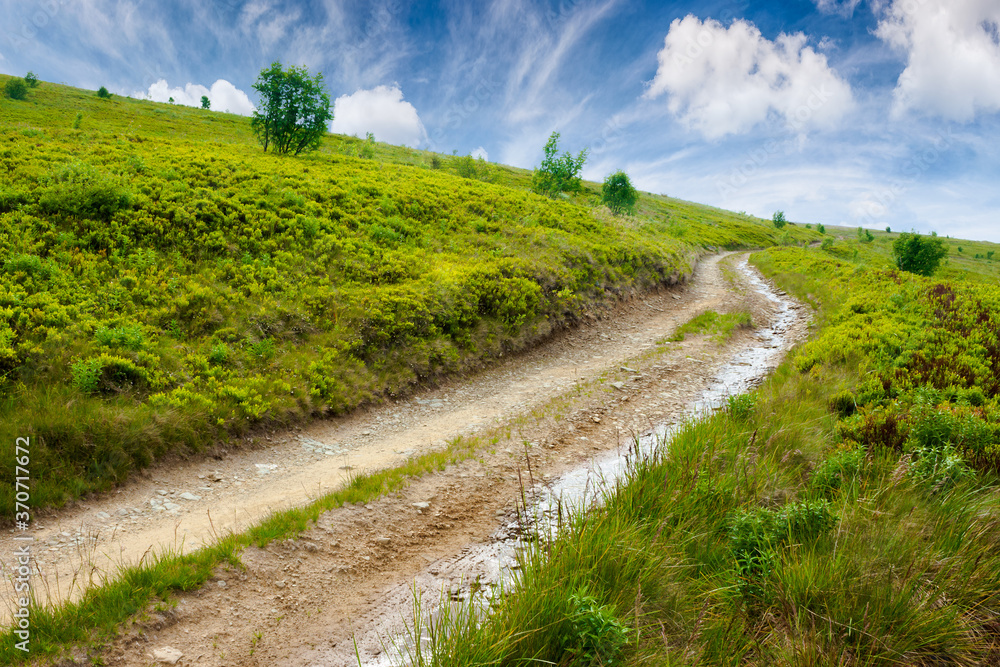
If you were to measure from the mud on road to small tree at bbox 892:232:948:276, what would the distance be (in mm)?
45856

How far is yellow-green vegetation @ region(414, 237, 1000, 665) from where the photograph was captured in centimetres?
319

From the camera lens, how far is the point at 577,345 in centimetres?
1493

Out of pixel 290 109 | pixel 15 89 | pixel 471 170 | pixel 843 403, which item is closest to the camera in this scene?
pixel 843 403

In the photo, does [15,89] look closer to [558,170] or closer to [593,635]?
[558,170]

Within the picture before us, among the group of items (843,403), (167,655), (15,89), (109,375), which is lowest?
(167,655)

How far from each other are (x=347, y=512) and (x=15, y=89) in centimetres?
6999

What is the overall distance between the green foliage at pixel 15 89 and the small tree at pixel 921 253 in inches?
3681

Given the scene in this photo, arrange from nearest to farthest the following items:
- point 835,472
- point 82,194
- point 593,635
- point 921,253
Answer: point 593,635
point 835,472
point 82,194
point 921,253

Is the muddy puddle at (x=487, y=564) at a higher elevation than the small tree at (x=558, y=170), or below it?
below

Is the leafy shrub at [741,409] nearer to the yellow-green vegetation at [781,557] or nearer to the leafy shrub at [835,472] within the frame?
the yellow-green vegetation at [781,557]

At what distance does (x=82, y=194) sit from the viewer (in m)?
12.5

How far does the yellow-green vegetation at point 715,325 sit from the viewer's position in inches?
615

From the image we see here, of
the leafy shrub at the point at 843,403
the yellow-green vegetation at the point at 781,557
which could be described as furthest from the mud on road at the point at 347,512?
the leafy shrub at the point at 843,403

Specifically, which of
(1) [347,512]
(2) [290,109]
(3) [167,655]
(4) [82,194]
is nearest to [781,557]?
(1) [347,512]
